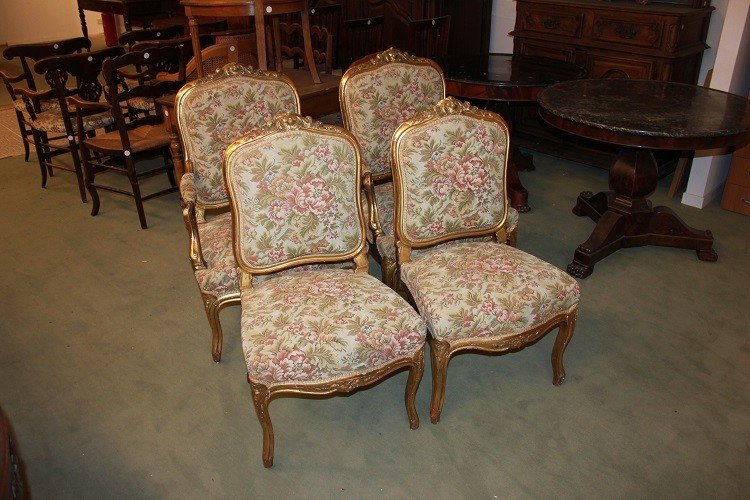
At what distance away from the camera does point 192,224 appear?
226 centimetres

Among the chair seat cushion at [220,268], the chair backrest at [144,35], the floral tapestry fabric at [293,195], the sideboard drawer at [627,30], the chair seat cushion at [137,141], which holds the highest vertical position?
the sideboard drawer at [627,30]

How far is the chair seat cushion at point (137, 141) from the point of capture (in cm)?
333

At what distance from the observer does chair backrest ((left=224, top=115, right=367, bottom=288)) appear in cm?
192

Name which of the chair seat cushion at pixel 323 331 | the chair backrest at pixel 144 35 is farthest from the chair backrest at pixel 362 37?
the chair seat cushion at pixel 323 331

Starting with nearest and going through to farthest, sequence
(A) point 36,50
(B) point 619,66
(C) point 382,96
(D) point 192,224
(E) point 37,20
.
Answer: (D) point 192,224 < (C) point 382,96 < (B) point 619,66 < (A) point 36,50 < (E) point 37,20

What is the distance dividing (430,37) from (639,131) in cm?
179

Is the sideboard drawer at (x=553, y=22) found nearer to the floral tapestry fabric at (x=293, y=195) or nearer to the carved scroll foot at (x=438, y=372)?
the floral tapestry fabric at (x=293, y=195)

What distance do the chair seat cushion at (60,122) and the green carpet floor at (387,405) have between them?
38.2 inches

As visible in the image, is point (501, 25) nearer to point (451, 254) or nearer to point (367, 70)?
point (367, 70)

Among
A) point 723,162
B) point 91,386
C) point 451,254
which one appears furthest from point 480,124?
point 723,162

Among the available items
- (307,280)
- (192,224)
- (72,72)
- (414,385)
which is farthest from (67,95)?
(414,385)

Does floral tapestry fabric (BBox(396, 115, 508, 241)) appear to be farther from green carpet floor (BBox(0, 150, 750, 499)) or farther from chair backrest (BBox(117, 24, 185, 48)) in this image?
chair backrest (BBox(117, 24, 185, 48))

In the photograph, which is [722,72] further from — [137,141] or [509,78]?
[137,141]

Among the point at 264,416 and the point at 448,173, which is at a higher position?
the point at 448,173
